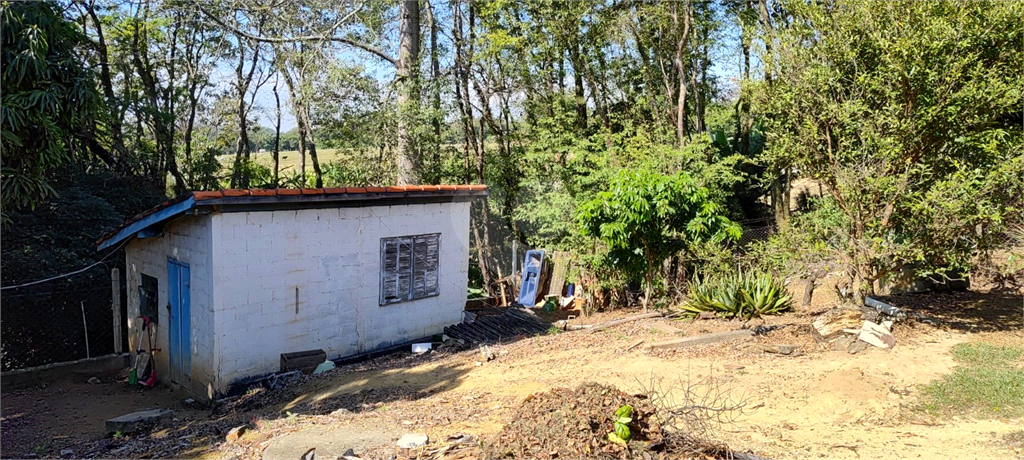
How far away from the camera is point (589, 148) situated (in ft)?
60.0

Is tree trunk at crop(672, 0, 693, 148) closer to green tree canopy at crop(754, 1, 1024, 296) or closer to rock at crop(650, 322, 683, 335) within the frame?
green tree canopy at crop(754, 1, 1024, 296)

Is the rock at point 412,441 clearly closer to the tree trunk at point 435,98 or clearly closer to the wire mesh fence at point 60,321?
the wire mesh fence at point 60,321

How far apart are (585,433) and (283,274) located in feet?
20.9

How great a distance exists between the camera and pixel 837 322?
915 centimetres

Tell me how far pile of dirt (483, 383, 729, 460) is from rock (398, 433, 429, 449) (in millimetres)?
666

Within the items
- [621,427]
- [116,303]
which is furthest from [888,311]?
[116,303]

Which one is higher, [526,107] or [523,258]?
[526,107]

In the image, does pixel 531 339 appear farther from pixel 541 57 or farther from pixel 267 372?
pixel 541 57

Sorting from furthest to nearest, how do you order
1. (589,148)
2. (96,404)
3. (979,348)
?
(589,148), (96,404), (979,348)

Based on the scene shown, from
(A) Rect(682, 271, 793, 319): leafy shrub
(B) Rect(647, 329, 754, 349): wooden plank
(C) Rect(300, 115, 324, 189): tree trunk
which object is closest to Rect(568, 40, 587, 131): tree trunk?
(C) Rect(300, 115, 324, 189): tree trunk

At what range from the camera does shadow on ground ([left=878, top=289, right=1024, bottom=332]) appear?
32.5ft

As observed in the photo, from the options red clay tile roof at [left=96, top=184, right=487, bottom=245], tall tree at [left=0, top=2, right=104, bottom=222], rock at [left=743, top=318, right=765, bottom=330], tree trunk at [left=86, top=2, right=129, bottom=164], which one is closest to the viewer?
tall tree at [left=0, top=2, right=104, bottom=222]

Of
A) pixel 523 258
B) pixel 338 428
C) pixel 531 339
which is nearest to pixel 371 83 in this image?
pixel 523 258

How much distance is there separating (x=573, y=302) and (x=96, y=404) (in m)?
9.54
